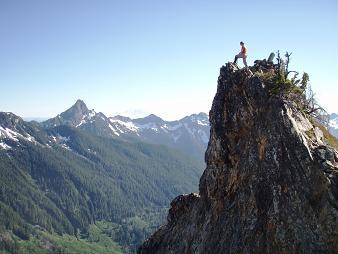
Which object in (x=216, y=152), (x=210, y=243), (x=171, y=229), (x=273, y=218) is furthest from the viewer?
(x=171, y=229)

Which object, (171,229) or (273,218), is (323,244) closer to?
(273,218)

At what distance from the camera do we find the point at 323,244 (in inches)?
1125

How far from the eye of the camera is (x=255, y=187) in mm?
34250

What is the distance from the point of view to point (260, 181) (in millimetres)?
33812

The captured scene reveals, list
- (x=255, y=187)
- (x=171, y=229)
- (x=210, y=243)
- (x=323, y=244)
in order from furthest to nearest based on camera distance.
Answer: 1. (x=171, y=229)
2. (x=210, y=243)
3. (x=255, y=187)
4. (x=323, y=244)

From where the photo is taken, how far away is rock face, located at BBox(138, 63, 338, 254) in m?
Result: 29.8

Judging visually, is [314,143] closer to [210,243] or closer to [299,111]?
[299,111]

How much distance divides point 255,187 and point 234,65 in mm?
15362

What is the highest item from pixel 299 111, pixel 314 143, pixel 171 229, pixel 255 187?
pixel 299 111

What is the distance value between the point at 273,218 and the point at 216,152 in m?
12.5

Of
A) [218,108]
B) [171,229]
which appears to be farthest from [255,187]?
[171,229]

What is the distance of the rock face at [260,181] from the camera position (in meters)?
29.8

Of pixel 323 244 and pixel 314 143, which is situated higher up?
pixel 314 143

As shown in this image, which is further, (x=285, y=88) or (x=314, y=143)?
(x=285, y=88)
